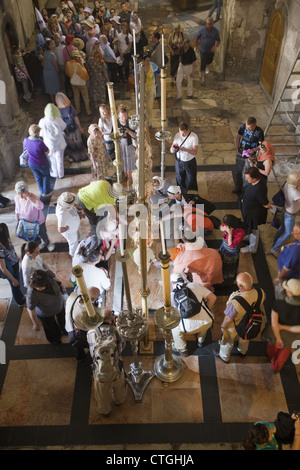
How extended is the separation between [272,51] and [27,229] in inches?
302

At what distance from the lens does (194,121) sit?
9766 mm

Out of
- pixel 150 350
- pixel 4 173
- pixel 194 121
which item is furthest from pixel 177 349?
pixel 194 121

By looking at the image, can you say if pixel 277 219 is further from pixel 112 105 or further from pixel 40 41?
pixel 40 41

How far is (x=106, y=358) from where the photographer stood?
3926 millimetres

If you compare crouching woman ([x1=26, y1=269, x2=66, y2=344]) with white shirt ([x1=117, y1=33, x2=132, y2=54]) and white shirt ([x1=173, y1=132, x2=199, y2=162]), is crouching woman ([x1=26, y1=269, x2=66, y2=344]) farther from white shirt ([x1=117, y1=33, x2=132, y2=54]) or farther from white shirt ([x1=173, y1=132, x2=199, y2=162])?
white shirt ([x1=117, y1=33, x2=132, y2=54])

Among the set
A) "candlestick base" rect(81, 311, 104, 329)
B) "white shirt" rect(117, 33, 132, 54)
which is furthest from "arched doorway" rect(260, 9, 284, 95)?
"candlestick base" rect(81, 311, 104, 329)

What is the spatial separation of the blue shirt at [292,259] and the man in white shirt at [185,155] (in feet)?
7.90

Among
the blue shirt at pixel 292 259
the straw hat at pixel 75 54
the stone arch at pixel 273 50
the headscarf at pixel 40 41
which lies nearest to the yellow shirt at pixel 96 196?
the blue shirt at pixel 292 259

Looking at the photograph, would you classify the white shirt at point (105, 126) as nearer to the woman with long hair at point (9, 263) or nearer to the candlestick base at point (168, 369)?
the woman with long hair at point (9, 263)

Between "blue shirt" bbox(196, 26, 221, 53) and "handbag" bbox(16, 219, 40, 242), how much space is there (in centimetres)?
721

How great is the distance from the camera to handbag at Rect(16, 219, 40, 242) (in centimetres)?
593

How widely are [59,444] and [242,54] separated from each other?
1009cm

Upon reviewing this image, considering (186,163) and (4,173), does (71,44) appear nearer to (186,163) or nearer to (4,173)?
(4,173)

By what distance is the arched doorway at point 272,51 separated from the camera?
9352 millimetres
